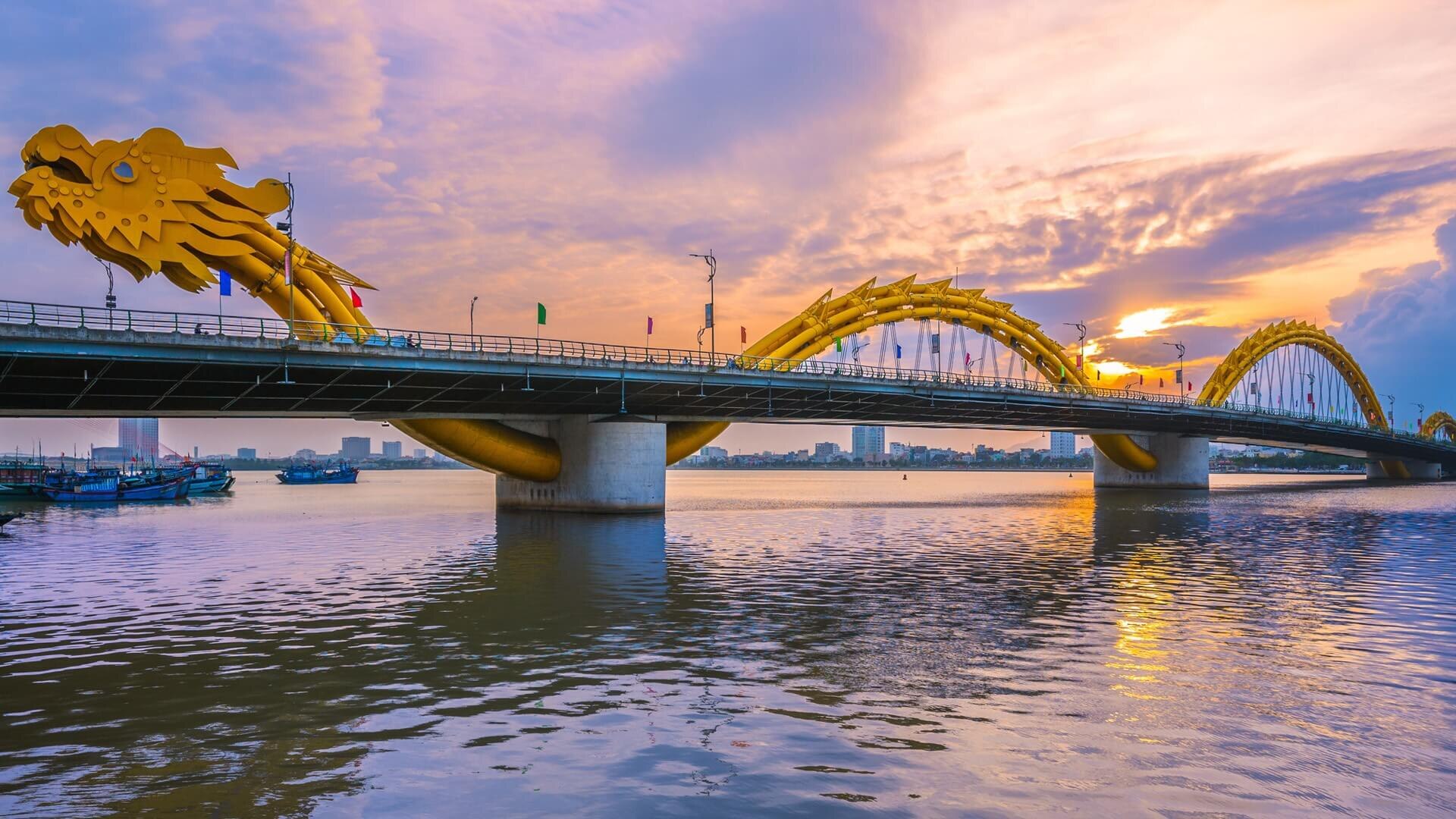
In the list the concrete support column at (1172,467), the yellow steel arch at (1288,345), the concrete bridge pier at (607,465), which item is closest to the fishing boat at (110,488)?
the concrete bridge pier at (607,465)

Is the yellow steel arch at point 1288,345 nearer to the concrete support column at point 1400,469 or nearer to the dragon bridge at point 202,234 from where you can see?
the concrete support column at point 1400,469

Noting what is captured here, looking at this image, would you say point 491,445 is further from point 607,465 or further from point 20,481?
point 20,481

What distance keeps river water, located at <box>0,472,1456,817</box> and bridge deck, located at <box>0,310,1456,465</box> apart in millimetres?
10154

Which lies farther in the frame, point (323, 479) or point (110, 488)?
point (323, 479)

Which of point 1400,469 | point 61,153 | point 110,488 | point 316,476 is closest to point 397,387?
point 61,153

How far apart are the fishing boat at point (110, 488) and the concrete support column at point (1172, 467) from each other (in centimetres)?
11426

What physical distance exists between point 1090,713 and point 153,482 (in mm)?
106101

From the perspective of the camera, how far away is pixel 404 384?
55031 mm

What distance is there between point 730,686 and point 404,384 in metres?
43.0

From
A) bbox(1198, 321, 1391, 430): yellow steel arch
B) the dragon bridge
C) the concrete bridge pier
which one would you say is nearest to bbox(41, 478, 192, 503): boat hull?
the dragon bridge

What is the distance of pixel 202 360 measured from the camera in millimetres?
46188

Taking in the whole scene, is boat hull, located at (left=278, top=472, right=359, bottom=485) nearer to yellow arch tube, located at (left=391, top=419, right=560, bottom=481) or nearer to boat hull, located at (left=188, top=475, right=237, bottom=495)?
boat hull, located at (left=188, top=475, right=237, bottom=495)

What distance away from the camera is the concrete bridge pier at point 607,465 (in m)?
66.4

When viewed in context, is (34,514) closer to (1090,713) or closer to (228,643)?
(228,643)
